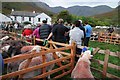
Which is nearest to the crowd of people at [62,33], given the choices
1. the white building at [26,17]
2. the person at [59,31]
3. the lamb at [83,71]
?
the person at [59,31]

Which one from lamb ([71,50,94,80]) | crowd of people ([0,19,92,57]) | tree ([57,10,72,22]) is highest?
tree ([57,10,72,22])

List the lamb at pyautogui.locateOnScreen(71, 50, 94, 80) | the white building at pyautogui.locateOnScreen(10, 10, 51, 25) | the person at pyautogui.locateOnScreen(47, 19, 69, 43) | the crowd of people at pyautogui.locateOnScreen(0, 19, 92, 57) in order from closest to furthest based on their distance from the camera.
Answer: the lamb at pyautogui.locateOnScreen(71, 50, 94, 80)
the crowd of people at pyautogui.locateOnScreen(0, 19, 92, 57)
the person at pyautogui.locateOnScreen(47, 19, 69, 43)
the white building at pyautogui.locateOnScreen(10, 10, 51, 25)

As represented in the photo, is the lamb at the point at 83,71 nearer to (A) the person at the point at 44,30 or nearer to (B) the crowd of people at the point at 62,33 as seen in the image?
(B) the crowd of people at the point at 62,33

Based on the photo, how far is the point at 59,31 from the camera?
702 centimetres

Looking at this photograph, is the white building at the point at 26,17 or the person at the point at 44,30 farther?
the white building at the point at 26,17

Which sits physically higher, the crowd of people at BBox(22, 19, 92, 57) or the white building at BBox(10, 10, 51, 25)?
the white building at BBox(10, 10, 51, 25)

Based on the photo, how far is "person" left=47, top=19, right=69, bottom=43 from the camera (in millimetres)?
6977

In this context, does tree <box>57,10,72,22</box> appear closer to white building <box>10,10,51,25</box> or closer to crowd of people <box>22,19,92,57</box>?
white building <box>10,10,51,25</box>

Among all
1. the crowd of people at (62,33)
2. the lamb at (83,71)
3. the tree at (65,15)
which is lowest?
the lamb at (83,71)

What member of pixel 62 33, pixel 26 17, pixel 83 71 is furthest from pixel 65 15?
pixel 83 71

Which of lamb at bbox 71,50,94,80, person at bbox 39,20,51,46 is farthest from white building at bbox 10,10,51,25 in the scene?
lamb at bbox 71,50,94,80

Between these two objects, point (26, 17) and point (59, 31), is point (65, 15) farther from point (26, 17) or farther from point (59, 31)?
point (59, 31)

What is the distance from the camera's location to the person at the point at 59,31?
6.98 metres

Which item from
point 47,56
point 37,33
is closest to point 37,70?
point 47,56
